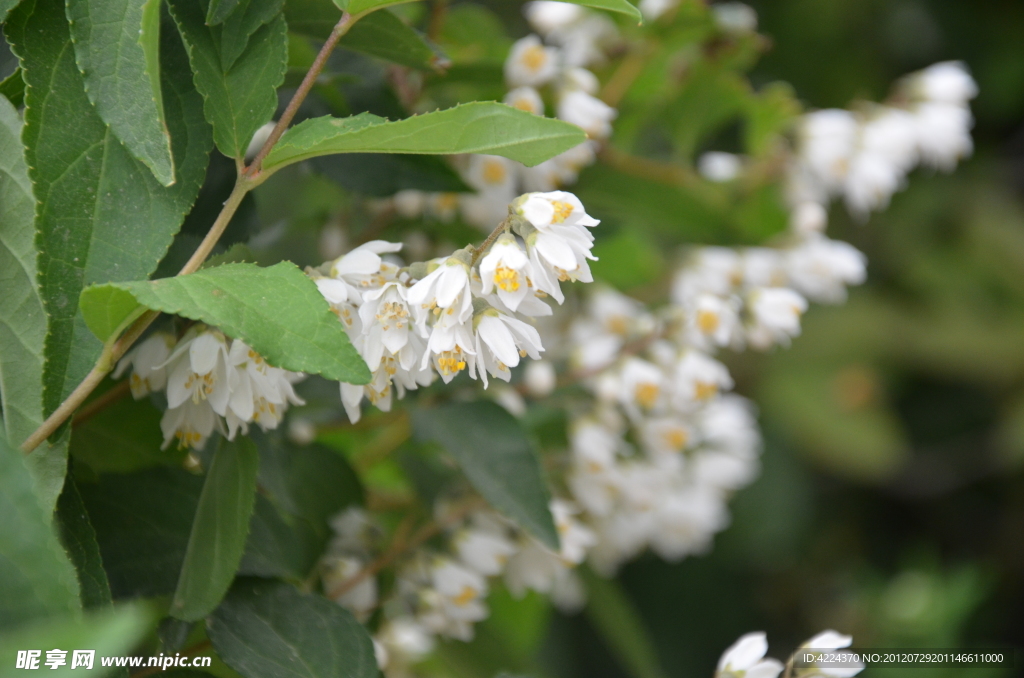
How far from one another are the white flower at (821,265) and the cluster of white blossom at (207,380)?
706 millimetres

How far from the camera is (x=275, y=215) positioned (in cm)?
119

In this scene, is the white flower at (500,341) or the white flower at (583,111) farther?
the white flower at (583,111)

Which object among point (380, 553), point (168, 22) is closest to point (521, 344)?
point (168, 22)

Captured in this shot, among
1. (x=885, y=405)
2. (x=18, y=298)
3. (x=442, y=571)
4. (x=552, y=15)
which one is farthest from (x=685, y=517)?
(x=885, y=405)

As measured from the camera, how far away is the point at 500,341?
516mm

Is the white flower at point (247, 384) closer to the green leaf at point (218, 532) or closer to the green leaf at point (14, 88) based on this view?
the green leaf at point (218, 532)

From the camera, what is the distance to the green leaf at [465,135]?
44cm

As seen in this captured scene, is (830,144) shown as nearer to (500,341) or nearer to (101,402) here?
(500,341)

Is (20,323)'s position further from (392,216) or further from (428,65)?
(392,216)

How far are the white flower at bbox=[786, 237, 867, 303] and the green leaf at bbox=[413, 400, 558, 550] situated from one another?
48 centimetres

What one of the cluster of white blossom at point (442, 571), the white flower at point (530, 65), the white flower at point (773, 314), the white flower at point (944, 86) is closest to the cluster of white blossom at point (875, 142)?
the white flower at point (944, 86)

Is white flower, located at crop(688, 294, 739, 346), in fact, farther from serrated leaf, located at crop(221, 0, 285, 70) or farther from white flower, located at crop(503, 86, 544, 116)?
serrated leaf, located at crop(221, 0, 285, 70)

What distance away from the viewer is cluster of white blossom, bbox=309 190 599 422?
49 cm

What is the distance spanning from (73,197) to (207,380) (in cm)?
13
